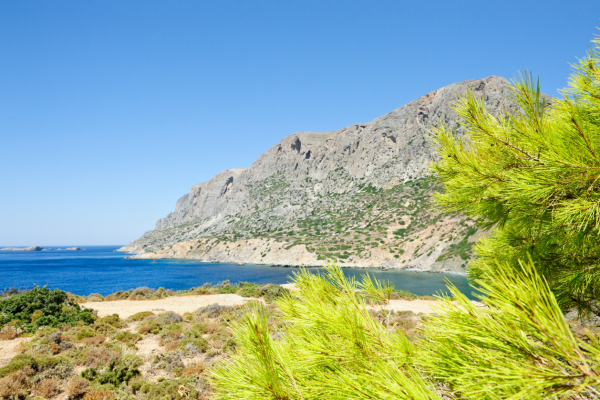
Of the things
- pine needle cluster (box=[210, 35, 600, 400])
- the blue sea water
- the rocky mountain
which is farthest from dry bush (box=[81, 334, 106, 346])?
the rocky mountain

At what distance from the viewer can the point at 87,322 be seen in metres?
11.2

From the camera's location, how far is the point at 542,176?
6.15ft

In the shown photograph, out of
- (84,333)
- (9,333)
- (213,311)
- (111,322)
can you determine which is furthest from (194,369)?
Answer: (9,333)

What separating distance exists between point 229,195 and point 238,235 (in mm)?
53393

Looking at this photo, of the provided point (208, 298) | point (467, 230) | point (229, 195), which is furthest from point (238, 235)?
point (208, 298)

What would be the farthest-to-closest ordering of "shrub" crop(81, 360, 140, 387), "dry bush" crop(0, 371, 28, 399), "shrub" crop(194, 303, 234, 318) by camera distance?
"shrub" crop(194, 303, 234, 318) < "shrub" crop(81, 360, 140, 387) < "dry bush" crop(0, 371, 28, 399)

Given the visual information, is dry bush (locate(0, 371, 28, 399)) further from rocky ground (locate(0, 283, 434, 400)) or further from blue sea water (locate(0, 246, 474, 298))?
blue sea water (locate(0, 246, 474, 298))

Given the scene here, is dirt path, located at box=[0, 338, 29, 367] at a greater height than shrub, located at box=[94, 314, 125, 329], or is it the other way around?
dirt path, located at box=[0, 338, 29, 367]

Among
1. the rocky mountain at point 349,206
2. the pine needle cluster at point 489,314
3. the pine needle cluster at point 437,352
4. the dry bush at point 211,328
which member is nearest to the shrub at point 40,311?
the dry bush at point 211,328

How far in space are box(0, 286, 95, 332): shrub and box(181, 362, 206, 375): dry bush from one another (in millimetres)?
6556

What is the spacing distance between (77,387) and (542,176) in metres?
8.81

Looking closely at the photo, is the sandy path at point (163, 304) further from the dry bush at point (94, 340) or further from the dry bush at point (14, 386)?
the dry bush at point (14, 386)

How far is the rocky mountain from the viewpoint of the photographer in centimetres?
5562

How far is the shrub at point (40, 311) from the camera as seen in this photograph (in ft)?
35.4
